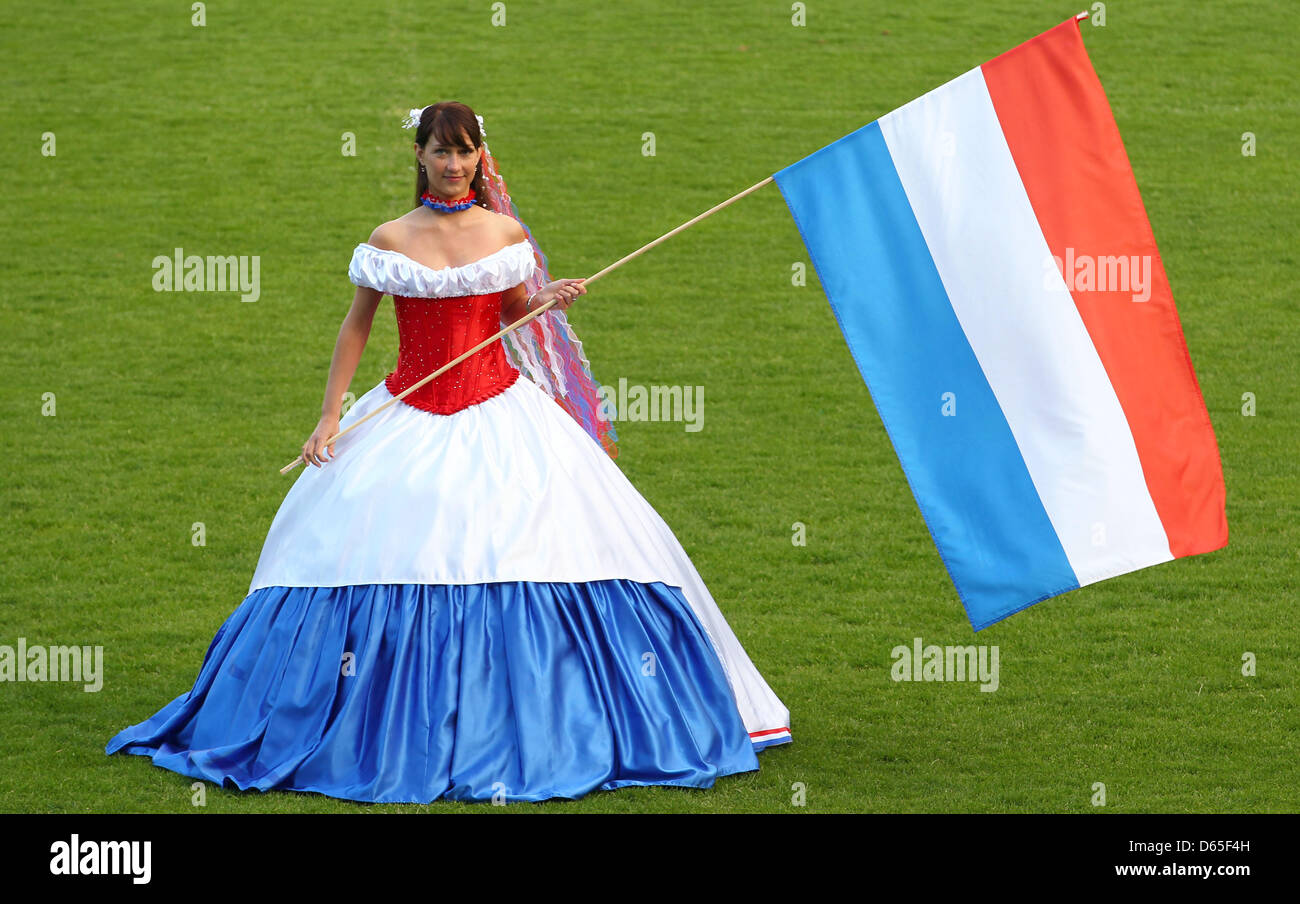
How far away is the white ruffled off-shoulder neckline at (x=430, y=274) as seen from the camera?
7.62 metres

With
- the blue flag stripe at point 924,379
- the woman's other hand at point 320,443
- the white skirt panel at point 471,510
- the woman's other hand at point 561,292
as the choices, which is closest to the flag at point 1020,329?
the blue flag stripe at point 924,379

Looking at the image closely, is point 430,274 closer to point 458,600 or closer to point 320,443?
point 320,443

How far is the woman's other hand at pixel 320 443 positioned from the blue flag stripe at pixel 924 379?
223cm

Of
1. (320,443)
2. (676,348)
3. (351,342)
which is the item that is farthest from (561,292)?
(676,348)

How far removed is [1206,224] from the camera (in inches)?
751

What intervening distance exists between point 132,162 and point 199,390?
5897mm

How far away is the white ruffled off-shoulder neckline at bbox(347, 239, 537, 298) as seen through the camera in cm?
762

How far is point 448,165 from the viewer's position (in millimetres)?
7633

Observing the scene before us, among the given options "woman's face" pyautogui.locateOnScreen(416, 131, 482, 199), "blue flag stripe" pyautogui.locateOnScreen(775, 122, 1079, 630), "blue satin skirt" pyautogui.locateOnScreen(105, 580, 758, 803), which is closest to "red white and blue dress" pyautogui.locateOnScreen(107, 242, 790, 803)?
"blue satin skirt" pyautogui.locateOnScreen(105, 580, 758, 803)

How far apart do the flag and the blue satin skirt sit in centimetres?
136

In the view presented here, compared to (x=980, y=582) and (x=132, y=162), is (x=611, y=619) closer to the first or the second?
(x=980, y=582)

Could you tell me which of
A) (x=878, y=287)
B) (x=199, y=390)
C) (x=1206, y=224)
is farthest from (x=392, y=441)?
(x=1206, y=224)

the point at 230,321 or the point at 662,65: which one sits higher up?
the point at 662,65

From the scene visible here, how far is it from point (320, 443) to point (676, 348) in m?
9.02
